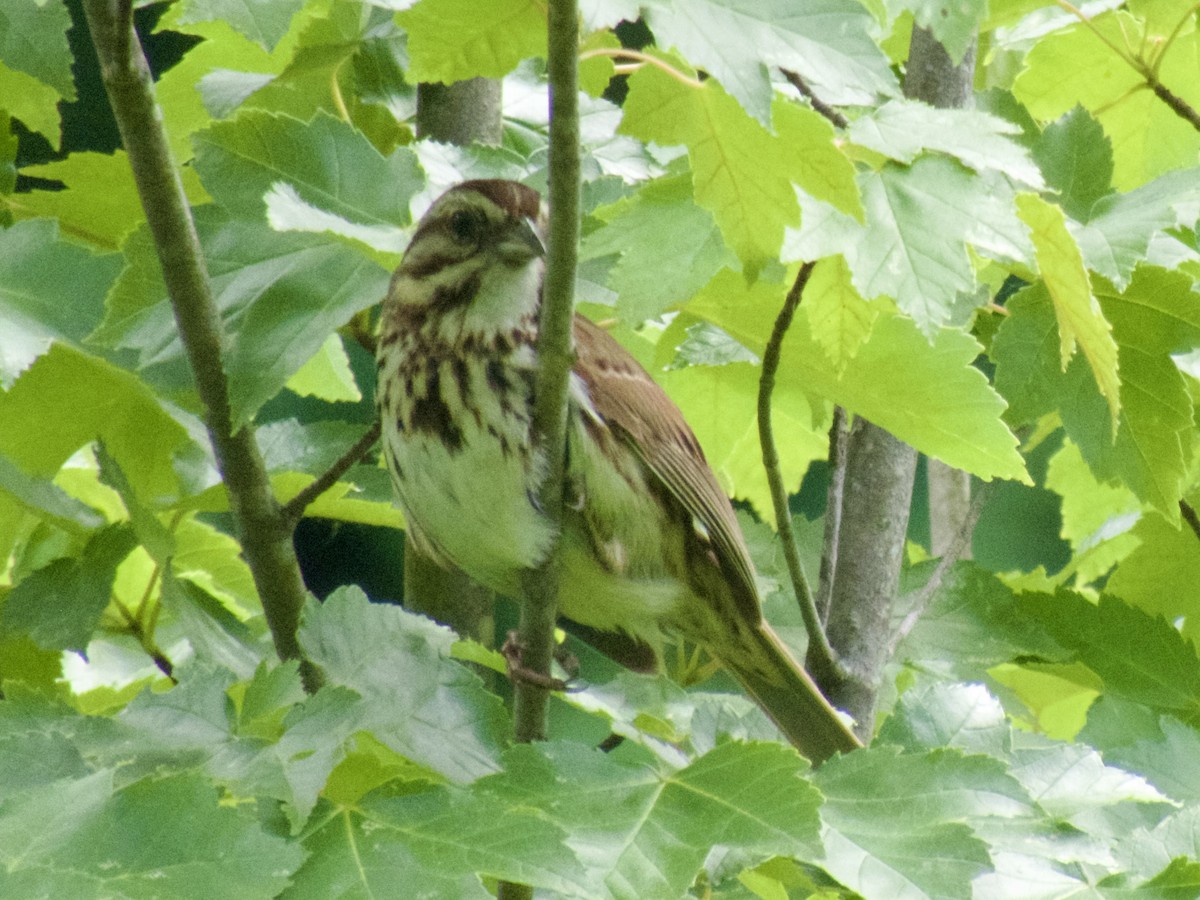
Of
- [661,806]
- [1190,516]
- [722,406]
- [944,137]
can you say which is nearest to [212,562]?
[722,406]

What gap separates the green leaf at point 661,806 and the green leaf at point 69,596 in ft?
2.03


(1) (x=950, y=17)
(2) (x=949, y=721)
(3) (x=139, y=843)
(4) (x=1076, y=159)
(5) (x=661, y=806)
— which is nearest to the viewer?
(3) (x=139, y=843)

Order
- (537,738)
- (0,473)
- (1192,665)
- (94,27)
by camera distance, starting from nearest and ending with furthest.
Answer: (94,27) < (537,738) < (0,473) < (1192,665)

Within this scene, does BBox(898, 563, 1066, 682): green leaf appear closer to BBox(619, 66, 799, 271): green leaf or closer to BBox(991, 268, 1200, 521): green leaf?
BBox(991, 268, 1200, 521): green leaf

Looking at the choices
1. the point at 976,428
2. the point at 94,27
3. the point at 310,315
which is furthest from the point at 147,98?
the point at 976,428

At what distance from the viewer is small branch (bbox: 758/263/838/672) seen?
4.75 feet

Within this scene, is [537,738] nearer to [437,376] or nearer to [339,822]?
[339,822]

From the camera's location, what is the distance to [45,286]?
1.53 m

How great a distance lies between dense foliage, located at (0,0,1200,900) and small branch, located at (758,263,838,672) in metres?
0.04

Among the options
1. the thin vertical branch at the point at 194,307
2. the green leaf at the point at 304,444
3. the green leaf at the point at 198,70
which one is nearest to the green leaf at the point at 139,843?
the thin vertical branch at the point at 194,307

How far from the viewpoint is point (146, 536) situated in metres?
1.53

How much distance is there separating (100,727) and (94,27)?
24.7 inches

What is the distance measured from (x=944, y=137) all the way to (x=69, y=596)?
3.51 ft

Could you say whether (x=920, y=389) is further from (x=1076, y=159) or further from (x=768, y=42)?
(x=768, y=42)
